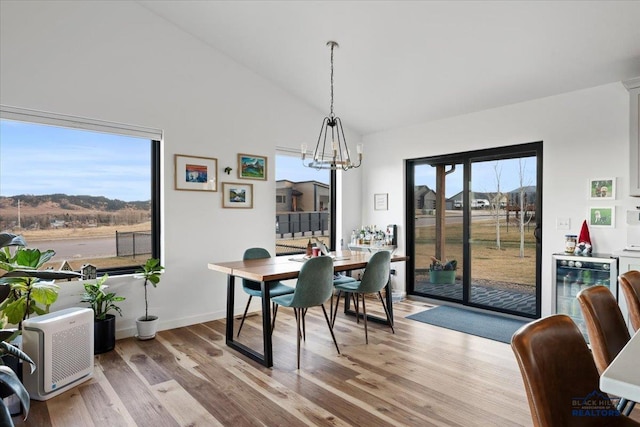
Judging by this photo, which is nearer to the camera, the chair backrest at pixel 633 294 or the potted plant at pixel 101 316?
the chair backrest at pixel 633 294

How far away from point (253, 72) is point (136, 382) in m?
3.60

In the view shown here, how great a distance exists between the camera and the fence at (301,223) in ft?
17.6

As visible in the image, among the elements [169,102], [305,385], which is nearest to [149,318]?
[305,385]

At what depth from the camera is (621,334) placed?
1.73m

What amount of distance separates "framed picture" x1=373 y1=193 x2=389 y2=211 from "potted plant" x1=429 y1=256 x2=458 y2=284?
102 centimetres

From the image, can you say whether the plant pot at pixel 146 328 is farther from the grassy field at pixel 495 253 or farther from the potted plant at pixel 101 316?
the grassy field at pixel 495 253

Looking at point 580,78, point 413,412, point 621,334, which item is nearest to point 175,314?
point 413,412

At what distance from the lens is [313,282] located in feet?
10.7

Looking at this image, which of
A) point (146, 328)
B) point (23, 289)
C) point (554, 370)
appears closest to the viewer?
point (554, 370)

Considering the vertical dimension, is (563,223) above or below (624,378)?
above

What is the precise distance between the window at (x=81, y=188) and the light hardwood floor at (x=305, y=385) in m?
1.02

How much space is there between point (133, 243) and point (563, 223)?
4510 millimetres

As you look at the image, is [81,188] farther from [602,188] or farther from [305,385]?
[602,188]

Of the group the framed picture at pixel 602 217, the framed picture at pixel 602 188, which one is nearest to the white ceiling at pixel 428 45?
the framed picture at pixel 602 188
